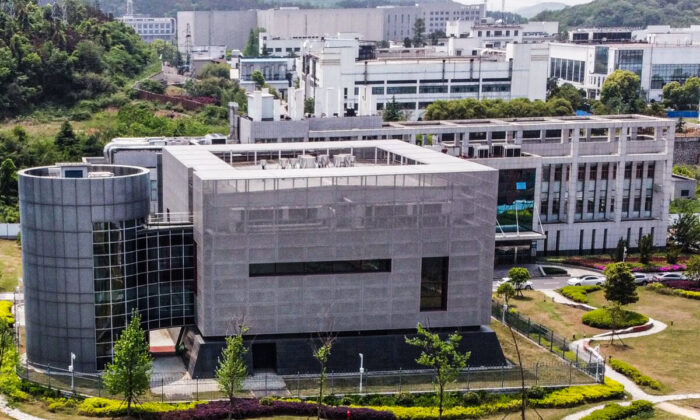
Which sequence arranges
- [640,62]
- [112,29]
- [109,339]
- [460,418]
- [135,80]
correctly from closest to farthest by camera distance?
[460,418] < [109,339] < [135,80] < [112,29] < [640,62]

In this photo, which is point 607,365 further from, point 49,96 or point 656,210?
point 49,96

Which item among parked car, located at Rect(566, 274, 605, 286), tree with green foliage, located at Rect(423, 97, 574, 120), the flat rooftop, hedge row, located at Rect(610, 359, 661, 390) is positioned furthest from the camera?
tree with green foliage, located at Rect(423, 97, 574, 120)

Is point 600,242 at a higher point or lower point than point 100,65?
lower

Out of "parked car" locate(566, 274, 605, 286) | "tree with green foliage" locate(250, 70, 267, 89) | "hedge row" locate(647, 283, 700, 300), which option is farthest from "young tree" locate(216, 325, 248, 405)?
"tree with green foliage" locate(250, 70, 267, 89)

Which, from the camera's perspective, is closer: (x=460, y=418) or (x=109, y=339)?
(x=460, y=418)

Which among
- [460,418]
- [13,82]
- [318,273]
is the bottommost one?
[460,418]

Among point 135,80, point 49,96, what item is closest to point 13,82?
point 49,96

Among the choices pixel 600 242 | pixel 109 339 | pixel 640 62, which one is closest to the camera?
pixel 109 339

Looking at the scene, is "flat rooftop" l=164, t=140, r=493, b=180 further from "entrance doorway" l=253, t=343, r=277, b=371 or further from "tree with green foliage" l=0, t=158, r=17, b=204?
"tree with green foliage" l=0, t=158, r=17, b=204
